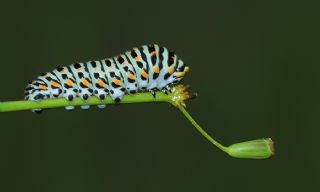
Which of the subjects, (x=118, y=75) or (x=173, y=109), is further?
(x=173, y=109)

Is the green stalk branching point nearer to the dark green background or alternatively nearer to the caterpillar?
the caterpillar

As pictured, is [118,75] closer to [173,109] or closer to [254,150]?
[254,150]

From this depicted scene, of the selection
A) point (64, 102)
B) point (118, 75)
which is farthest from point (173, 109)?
point (64, 102)

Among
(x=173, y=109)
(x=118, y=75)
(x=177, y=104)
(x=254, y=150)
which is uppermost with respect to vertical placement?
(x=173, y=109)

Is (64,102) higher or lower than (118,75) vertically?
lower

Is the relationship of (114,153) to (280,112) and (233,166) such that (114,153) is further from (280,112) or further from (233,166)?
(280,112)

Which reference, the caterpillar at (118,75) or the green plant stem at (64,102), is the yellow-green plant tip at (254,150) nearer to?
the green plant stem at (64,102)

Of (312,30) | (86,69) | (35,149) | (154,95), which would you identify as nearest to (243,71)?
(312,30)

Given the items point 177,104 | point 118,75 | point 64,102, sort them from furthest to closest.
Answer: point 118,75
point 177,104
point 64,102
